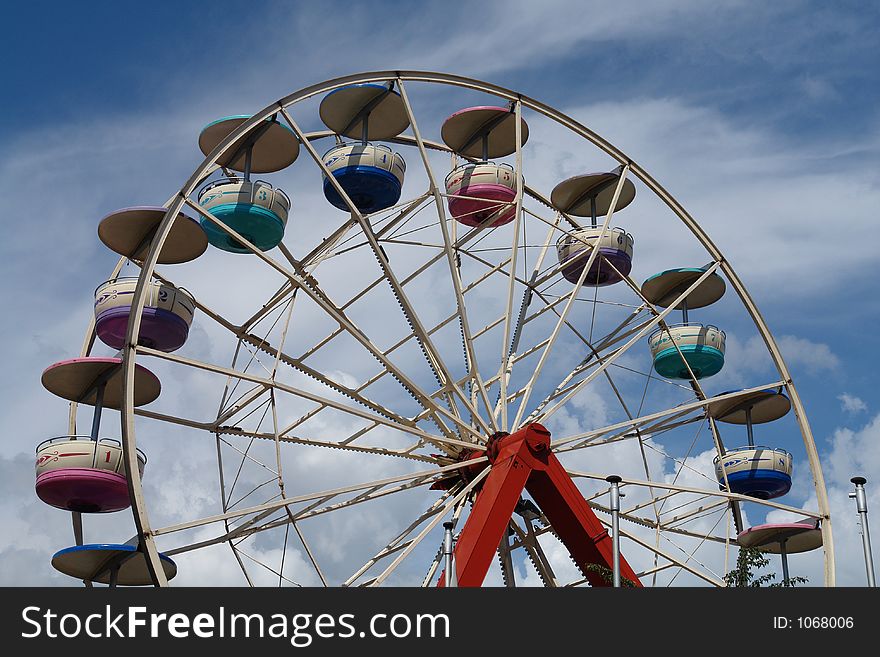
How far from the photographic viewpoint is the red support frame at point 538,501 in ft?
55.8

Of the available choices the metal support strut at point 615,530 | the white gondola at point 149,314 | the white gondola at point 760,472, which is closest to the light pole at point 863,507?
the metal support strut at point 615,530

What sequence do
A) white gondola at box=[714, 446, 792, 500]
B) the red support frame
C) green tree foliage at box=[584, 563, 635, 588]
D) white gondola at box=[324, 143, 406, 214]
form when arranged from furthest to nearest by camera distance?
1. white gondola at box=[714, 446, 792, 500]
2. white gondola at box=[324, 143, 406, 214]
3. the red support frame
4. green tree foliage at box=[584, 563, 635, 588]

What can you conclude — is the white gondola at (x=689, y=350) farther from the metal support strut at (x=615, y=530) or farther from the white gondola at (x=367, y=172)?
the metal support strut at (x=615, y=530)

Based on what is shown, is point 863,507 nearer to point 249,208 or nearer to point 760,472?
point 760,472

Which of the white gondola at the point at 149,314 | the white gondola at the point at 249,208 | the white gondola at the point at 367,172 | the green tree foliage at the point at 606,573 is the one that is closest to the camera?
the green tree foliage at the point at 606,573

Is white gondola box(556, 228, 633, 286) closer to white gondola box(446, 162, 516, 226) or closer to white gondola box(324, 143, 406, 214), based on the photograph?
white gondola box(446, 162, 516, 226)

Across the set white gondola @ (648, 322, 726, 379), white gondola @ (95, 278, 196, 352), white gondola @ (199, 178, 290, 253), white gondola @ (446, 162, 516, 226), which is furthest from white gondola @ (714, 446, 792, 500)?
white gondola @ (95, 278, 196, 352)

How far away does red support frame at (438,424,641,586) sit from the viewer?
17.0 meters

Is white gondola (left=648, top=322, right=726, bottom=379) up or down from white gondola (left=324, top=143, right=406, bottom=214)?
down

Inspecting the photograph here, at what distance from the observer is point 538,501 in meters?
18.0

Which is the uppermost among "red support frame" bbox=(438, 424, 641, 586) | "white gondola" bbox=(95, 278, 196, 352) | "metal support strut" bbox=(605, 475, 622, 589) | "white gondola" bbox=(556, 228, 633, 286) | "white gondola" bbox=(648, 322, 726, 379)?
"white gondola" bbox=(556, 228, 633, 286)

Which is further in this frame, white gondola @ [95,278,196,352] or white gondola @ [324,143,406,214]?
white gondola @ [324,143,406,214]

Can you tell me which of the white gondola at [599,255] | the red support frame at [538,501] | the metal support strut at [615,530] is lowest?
the metal support strut at [615,530]
